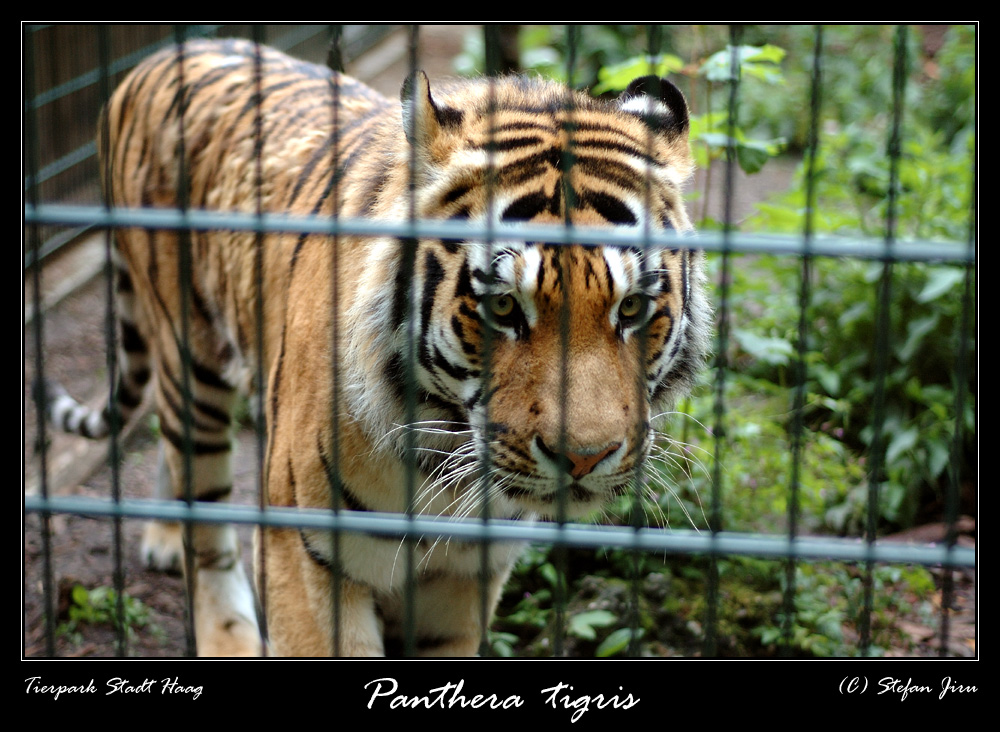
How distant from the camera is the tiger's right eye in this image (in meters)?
2.13

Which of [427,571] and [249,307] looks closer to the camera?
[427,571]

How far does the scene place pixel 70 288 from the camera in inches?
219

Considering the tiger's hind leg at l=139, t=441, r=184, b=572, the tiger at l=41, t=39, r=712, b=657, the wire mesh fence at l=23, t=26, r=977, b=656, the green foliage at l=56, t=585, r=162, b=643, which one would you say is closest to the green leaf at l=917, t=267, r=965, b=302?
the wire mesh fence at l=23, t=26, r=977, b=656

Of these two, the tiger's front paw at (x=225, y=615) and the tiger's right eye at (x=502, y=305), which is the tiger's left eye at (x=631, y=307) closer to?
the tiger's right eye at (x=502, y=305)

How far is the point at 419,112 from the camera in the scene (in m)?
2.28

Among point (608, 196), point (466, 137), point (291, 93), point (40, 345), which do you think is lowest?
point (40, 345)

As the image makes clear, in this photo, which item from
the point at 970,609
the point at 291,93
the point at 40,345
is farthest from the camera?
the point at 970,609

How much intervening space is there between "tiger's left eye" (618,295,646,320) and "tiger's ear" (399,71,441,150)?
0.55 metres

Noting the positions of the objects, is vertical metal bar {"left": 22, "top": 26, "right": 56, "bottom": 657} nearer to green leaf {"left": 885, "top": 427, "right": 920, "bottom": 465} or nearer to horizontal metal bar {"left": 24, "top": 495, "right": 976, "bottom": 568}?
horizontal metal bar {"left": 24, "top": 495, "right": 976, "bottom": 568}

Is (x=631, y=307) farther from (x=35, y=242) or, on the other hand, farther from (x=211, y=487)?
(x=211, y=487)

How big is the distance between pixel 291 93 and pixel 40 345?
1.73m

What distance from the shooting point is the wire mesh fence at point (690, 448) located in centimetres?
173
